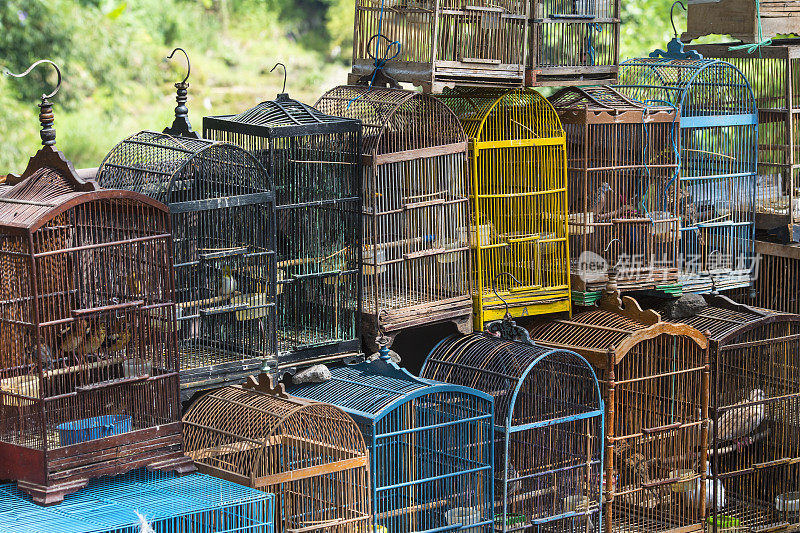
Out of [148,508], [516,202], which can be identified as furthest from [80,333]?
[516,202]

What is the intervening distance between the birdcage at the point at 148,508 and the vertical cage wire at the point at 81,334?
0.50 ft

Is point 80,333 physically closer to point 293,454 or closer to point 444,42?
point 293,454

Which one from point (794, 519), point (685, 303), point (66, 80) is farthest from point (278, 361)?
point (66, 80)

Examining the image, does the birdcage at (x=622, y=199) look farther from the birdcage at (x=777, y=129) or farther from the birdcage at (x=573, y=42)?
the birdcage at (x=777, y=129)

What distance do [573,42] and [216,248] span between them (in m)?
3.95

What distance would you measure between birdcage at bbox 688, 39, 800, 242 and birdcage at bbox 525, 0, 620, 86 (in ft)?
5.86

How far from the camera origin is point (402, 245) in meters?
10.3

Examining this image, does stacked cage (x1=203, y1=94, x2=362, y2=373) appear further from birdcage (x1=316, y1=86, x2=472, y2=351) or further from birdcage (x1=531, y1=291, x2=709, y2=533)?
birdcage (x1=531, y1=291, x2=709, y2=533)

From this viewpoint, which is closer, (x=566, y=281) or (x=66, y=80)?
(x=566, y=281)

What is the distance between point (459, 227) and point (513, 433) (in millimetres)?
1750

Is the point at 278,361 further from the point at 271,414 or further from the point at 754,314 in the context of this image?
the point at 754,314

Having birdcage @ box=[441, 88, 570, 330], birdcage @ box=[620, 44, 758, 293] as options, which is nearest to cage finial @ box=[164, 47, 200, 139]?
birdcage @ box=[441, 88, 570, 330]

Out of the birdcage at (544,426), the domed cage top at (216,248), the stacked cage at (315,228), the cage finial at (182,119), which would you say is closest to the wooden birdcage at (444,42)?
the stacked cage at (315,228)

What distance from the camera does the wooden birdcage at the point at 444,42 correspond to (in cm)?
1035
